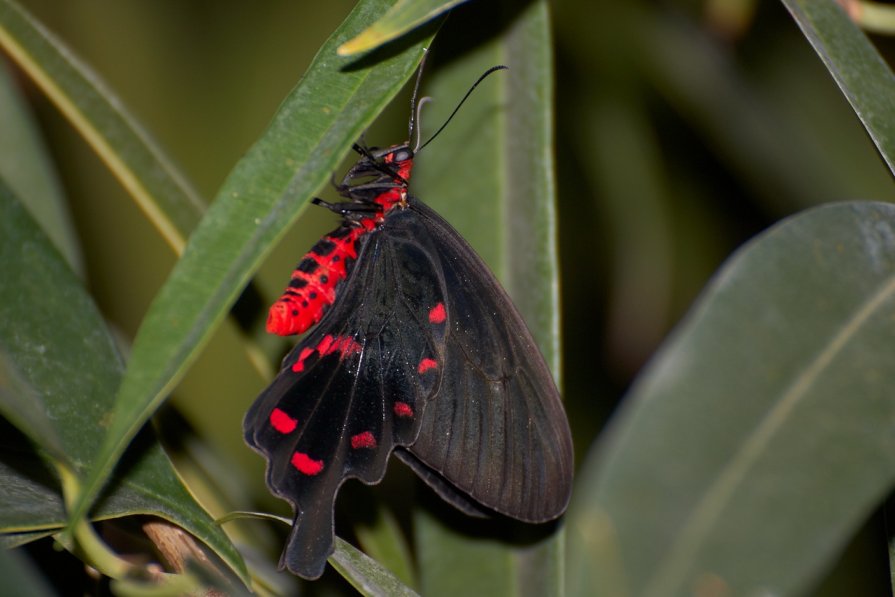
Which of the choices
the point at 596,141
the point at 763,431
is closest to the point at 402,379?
the point at 763,431

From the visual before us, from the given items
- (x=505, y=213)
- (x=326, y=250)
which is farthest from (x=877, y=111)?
(x=326, y=250)

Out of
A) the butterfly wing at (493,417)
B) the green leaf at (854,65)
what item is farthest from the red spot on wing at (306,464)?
the green leaf at (854,65)

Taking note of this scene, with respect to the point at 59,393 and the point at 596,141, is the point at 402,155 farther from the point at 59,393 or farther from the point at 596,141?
the point at 596,141

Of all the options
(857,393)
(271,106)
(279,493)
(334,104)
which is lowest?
(279,493)

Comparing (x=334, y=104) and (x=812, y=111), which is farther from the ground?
(x=334, y=104)

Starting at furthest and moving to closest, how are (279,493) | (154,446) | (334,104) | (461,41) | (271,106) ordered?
(271,106)
(461,41)
(279,493)
(154,446)
(334,104)

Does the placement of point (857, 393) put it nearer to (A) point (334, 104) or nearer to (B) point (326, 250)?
(A) point (334, 104)
